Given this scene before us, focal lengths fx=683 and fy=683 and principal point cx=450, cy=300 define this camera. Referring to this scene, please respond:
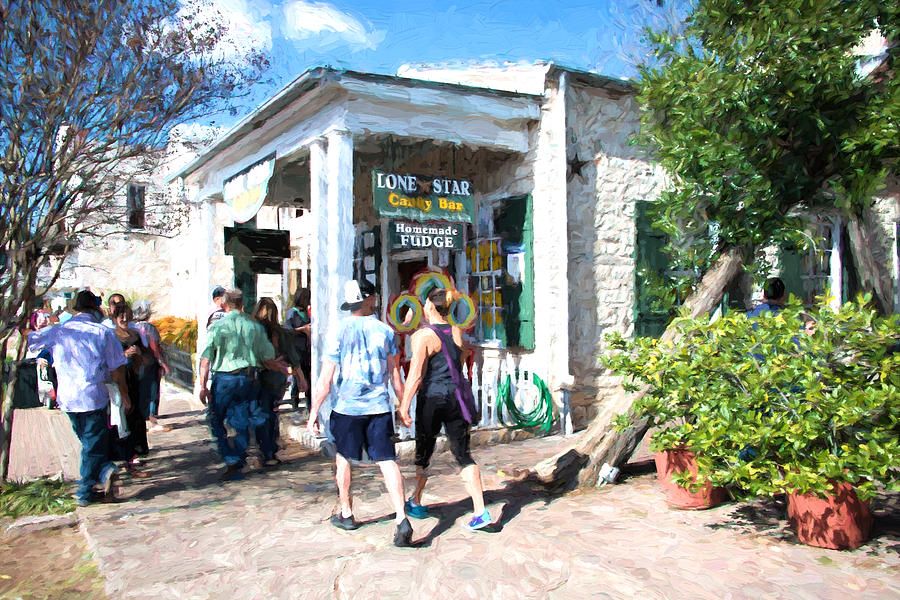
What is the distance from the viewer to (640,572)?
12.4 feet

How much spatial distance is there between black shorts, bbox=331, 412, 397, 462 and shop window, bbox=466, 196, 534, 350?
3696 mm

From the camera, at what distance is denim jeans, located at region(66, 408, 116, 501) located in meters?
5.14

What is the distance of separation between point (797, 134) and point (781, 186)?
0.38 meters

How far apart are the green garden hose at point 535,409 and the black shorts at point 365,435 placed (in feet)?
10.6

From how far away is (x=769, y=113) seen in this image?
4.88 metres

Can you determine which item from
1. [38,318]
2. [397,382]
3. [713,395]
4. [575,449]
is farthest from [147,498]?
[38,318]

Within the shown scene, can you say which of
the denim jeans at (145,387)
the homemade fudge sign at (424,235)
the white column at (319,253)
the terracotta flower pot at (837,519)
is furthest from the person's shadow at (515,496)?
the denim jeans at (145,387)

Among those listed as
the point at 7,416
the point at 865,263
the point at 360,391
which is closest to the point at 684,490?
the point at 865,263

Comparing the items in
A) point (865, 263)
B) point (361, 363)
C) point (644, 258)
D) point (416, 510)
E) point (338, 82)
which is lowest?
point (416, 510)

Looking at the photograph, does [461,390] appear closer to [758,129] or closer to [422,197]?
[758,129]

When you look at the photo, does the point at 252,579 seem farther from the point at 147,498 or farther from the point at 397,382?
the point at 147,498

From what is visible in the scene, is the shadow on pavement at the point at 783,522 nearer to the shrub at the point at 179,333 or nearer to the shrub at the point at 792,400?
the shrub at the point at 792,400

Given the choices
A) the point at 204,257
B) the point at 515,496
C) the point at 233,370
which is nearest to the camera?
the point at 515,496

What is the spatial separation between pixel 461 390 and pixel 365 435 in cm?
69
